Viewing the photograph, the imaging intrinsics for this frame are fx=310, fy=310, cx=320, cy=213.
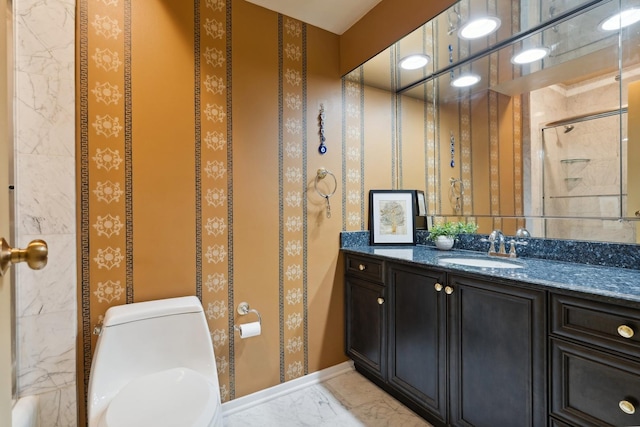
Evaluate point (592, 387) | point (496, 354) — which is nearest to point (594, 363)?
point (592, 387)

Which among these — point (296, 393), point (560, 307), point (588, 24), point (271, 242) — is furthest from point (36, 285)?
point (588, 24)

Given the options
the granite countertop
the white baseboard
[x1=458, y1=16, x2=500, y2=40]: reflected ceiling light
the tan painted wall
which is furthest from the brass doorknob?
[x1=458, y1=16, x2=500, y2=40]: reflected ceiling light

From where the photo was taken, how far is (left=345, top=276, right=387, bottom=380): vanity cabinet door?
1890mm

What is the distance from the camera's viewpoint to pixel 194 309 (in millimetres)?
1481

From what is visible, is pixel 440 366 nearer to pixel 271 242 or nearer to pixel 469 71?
pixel 271 242

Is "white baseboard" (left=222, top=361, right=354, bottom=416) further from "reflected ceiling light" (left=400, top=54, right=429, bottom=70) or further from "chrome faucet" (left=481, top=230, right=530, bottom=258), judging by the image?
"reflected ceiling light" (left=400, top=54, right=429, bottom=70)

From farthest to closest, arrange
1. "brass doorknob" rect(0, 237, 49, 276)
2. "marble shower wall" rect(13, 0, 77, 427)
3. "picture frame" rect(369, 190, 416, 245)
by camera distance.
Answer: "picture frame" rect(369, 190, 416, 245)
"marble shower wall" rect(13, 0, 77, 427)
"brass doorknob" rect(0, 237, 49, 276)

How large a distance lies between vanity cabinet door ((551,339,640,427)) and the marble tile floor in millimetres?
822

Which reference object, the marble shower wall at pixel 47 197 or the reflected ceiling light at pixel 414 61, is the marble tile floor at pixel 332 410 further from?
the reflected ceiling light at pixel 414 61

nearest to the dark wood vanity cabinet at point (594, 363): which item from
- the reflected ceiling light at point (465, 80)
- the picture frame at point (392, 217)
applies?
the picture frame at point (392, 217)

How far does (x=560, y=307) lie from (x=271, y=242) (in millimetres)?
1432

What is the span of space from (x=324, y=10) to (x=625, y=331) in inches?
83.3

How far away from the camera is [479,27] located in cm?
173

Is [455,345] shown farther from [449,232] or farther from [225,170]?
[225,170]
